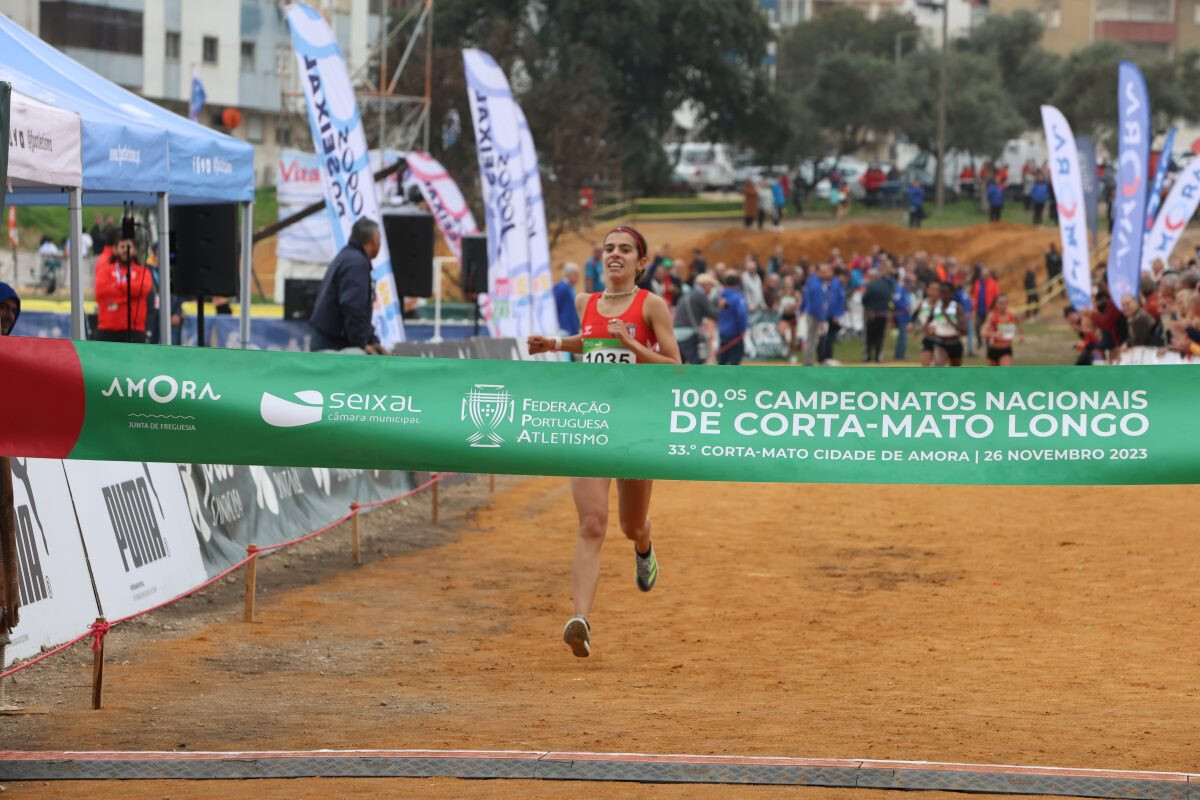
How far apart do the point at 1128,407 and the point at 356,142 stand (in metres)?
11.9

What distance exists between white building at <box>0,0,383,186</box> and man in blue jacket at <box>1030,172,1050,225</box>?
2621 cm

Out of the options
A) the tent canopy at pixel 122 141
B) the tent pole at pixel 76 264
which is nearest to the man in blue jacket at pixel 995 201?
the tent canopy at pixel 122 141

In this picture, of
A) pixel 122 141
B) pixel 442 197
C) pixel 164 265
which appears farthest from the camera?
pixel 442 197

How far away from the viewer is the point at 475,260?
25500mm

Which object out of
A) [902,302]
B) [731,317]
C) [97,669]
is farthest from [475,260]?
[97,669]

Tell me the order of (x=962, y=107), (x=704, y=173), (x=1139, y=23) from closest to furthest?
(x=962, y=107)
(x=704, y=173)
(x=1139, y=23)

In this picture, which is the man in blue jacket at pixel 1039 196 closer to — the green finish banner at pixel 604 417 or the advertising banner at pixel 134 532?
the advertising banner at pixel 134 532

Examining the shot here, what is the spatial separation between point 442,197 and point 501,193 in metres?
6.84

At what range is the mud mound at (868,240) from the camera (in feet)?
177

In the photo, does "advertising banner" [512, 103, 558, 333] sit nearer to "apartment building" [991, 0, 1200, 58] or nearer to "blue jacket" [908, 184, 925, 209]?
"blue jacket" [908, 184, 925, 209]

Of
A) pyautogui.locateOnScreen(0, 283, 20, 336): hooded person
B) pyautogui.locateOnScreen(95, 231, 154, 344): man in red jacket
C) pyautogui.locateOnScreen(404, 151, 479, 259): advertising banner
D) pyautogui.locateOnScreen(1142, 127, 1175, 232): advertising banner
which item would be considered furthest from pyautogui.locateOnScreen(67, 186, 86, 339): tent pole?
pyautogui.locateOnScreen(404, 151, 479, 259): advertising banner

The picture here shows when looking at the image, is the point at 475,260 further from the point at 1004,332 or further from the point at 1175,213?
the point at 1175,213

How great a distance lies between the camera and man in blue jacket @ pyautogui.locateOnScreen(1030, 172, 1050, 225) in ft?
183

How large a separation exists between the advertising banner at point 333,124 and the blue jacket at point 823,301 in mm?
16317
